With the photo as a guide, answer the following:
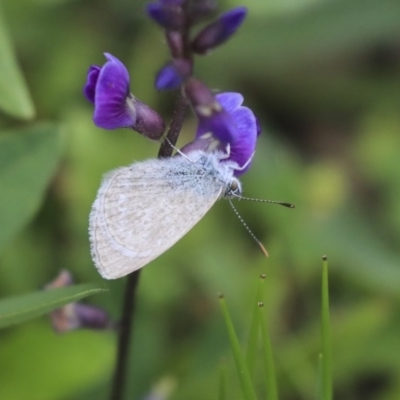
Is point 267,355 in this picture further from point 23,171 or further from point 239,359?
point 23,171

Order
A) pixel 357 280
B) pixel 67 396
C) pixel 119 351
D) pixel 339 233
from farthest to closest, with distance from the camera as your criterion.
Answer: pixel 339 233
pixel 357 280
pixel 67 396
pixel 119 351

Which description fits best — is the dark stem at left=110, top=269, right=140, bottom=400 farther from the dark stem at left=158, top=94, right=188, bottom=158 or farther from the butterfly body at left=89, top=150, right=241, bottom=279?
the dark stem at left=158, top=94, right=188, bottom=158

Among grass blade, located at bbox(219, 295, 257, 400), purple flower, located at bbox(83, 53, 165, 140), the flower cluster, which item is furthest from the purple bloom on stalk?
grass blade, located at bbox(219, 295, 257, 400)

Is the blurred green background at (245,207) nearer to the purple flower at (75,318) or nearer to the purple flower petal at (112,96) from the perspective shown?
the purple flower at (75,318)

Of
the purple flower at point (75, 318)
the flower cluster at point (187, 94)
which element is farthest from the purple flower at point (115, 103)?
the purple flower at point (75, 318)

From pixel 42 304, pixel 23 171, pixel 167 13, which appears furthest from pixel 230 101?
pixel 23 171

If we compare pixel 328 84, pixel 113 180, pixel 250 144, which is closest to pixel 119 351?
pixel 113 180

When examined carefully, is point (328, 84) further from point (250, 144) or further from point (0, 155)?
point (250, 144)
